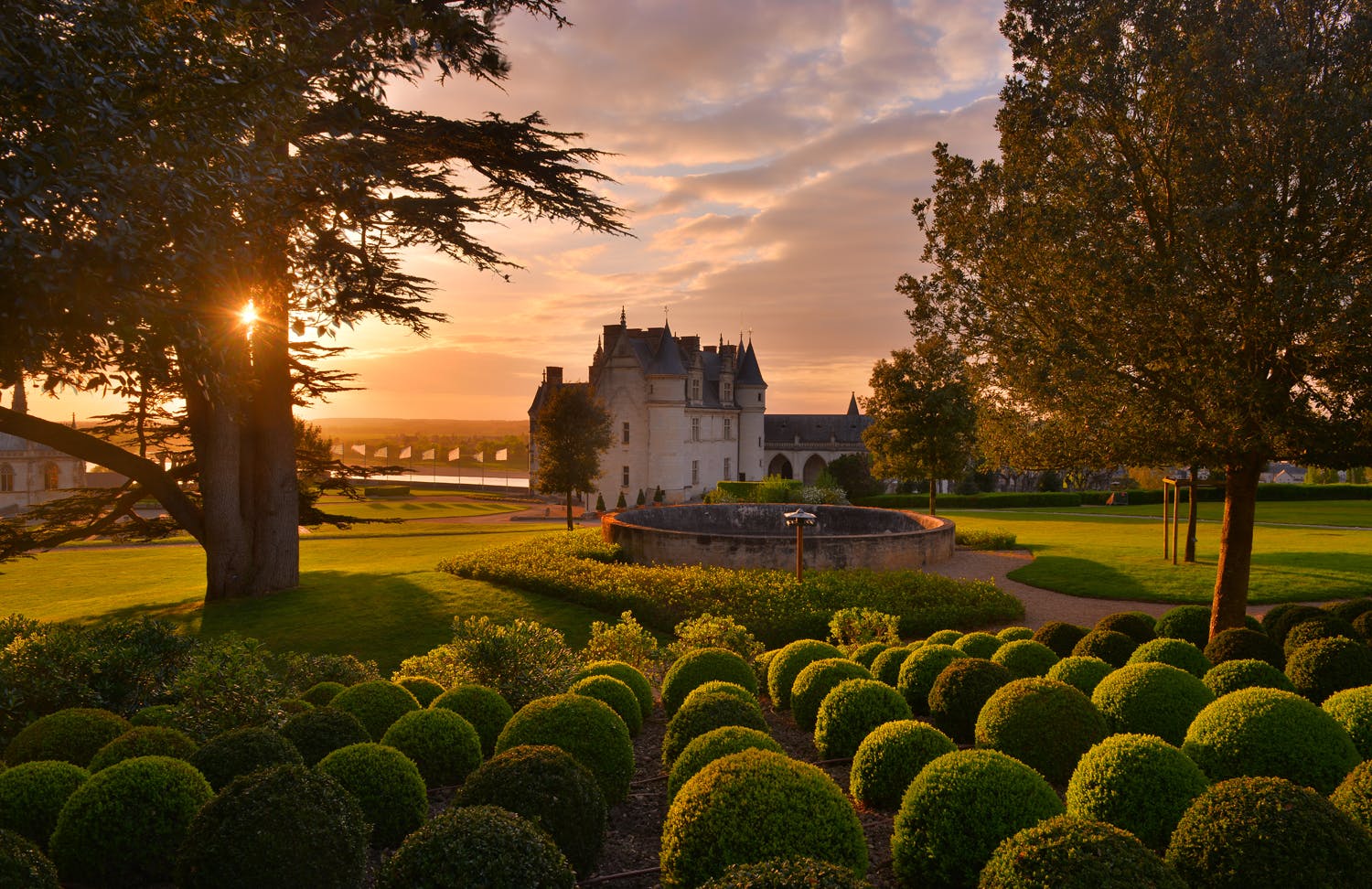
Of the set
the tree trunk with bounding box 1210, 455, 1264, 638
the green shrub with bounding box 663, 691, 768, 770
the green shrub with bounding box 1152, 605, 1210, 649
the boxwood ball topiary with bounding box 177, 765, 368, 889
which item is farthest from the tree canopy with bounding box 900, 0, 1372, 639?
the boxwood ball topiary with bounding box 177, 765, 368, 889

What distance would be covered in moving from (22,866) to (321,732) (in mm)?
2391

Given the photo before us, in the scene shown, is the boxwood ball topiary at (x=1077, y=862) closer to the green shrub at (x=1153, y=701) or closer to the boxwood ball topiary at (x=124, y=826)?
the green shrub at (x=1153, y=701)

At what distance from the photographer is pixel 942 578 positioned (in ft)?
58.4

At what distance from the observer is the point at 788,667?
31.8 ft

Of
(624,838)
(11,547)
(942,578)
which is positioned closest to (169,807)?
(624,838)

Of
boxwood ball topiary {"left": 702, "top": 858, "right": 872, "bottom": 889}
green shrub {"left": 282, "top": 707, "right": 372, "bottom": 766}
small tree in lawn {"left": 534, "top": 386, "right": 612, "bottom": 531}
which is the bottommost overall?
green shrub {"left": 282, "top": 707, "right": 372, "bottom": 766}

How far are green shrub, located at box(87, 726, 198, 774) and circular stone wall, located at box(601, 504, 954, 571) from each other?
528 inches

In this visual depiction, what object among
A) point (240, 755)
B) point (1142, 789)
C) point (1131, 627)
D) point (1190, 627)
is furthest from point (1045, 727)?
point (1190, 627)

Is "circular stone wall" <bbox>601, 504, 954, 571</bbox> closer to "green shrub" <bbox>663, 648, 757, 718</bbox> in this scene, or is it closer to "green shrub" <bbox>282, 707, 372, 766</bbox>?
"green shrub" <bbox>663, 648, 757, 718</bbox>

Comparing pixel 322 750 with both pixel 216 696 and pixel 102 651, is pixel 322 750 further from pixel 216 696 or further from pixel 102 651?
pixel 102 651

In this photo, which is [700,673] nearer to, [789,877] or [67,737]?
[789,877]

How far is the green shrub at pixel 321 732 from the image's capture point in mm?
6531

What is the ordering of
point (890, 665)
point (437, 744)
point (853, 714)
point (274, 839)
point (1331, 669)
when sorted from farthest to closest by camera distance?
point (890, 665) → point (1331, 669) → point (853, 714) → point (437, 744) → point (274, 839)

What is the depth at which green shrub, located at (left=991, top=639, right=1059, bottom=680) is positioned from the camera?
30.2ft
